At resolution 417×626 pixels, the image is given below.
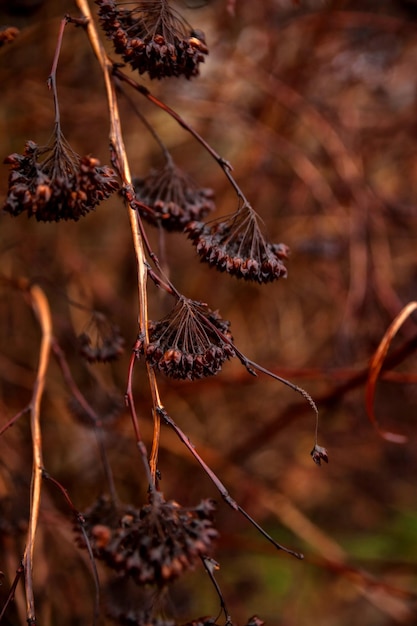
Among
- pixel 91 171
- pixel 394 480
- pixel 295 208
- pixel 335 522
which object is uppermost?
pixel 295 208

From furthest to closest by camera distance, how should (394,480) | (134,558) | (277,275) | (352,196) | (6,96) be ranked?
(394,480) → (352,196) → (6,96) → (277,275) → (134,558)

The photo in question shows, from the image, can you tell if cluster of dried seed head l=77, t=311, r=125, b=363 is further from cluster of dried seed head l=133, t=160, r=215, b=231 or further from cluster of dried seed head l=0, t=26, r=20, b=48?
cluster of dried seed head l=0, t=26, r=20, b=48

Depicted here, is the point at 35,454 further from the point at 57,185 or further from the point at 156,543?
the point at 57,185

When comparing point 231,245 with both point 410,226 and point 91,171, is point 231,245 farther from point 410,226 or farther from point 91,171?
point 410,226

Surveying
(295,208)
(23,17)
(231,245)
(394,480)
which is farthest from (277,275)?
(394,480)

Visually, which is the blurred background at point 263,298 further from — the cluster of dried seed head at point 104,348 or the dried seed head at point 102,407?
the cluster of dried seed head at point 104,348
